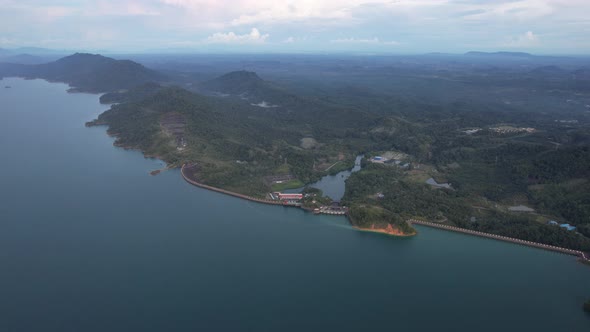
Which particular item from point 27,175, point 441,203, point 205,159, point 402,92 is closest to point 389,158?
point 441,203

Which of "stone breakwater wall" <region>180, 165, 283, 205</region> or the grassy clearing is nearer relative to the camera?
"stone breakwater wall" <region>180, 165, 283, 205</region>

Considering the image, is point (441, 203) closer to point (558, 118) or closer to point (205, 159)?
point (205, 159)

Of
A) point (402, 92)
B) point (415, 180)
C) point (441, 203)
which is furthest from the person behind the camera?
point (402, 92)

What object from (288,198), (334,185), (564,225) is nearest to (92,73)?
(334,185)

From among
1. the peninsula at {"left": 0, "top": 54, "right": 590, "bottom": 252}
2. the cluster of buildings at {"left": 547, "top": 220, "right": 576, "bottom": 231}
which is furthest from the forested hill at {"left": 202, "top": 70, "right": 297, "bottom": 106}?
the cluster of buildings at {"left": 547, "top": 220, "right": 576, "bottom": 231}

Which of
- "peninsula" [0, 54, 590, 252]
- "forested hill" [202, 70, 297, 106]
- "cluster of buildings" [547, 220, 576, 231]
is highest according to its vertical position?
"forested hill" [202, 70, 297, 106]

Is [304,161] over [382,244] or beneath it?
over

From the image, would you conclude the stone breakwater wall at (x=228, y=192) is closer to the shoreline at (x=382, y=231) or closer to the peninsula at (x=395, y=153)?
the peninsula at (x=395, y=153)

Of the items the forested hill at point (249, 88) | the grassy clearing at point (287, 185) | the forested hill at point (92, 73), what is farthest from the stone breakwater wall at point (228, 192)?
the forested hill at point (92, 73)

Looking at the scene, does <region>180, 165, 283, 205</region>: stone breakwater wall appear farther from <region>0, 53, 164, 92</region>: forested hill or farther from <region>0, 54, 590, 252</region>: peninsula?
<region>0, 53, 164, 92</region>: forested hill
